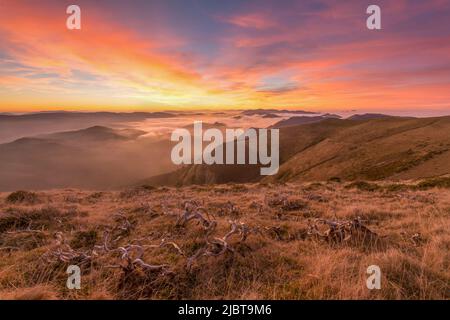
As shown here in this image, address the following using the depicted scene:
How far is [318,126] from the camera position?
17600 cm

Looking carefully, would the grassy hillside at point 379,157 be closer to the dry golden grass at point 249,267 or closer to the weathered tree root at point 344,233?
the weathered tree root at point 344,233

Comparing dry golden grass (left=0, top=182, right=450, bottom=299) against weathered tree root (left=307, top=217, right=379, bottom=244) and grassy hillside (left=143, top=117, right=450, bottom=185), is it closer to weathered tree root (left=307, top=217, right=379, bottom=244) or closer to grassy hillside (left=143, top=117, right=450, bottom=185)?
weathered tree root (left=307, top=217, right=379, bottom=244)

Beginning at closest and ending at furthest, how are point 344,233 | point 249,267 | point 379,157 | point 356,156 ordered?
point 249,267, point 344,233, point 379,157, point 356,156

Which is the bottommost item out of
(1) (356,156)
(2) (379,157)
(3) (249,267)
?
(1) (356,156)

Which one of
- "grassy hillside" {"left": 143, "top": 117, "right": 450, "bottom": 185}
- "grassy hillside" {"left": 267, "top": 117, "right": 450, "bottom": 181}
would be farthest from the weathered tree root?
"grassy hillside" {"left": 267, "top": 117, "right": 450, "bottom": 181}

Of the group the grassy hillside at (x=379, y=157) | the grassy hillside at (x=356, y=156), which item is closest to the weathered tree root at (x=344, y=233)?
the grassy hillside at (x=356, y=156)

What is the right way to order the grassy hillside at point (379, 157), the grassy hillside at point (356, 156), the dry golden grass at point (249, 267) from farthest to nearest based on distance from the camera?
1. the grassy hillside at point (356, 156)
2. the grassy hillside at point (379, 157)
3. the dry golden grass at point (249, 267)

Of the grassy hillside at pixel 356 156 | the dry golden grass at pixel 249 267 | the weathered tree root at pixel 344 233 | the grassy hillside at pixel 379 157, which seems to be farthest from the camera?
the grassy hillside at pixel 356 156

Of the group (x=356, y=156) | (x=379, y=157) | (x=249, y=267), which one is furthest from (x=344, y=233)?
(x=356, y=156)

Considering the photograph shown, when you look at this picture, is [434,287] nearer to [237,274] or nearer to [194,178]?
[237,274]

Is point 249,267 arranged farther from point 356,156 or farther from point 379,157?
point 356,156

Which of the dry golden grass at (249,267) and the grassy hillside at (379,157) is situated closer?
the dry golden grass at (249,267)
